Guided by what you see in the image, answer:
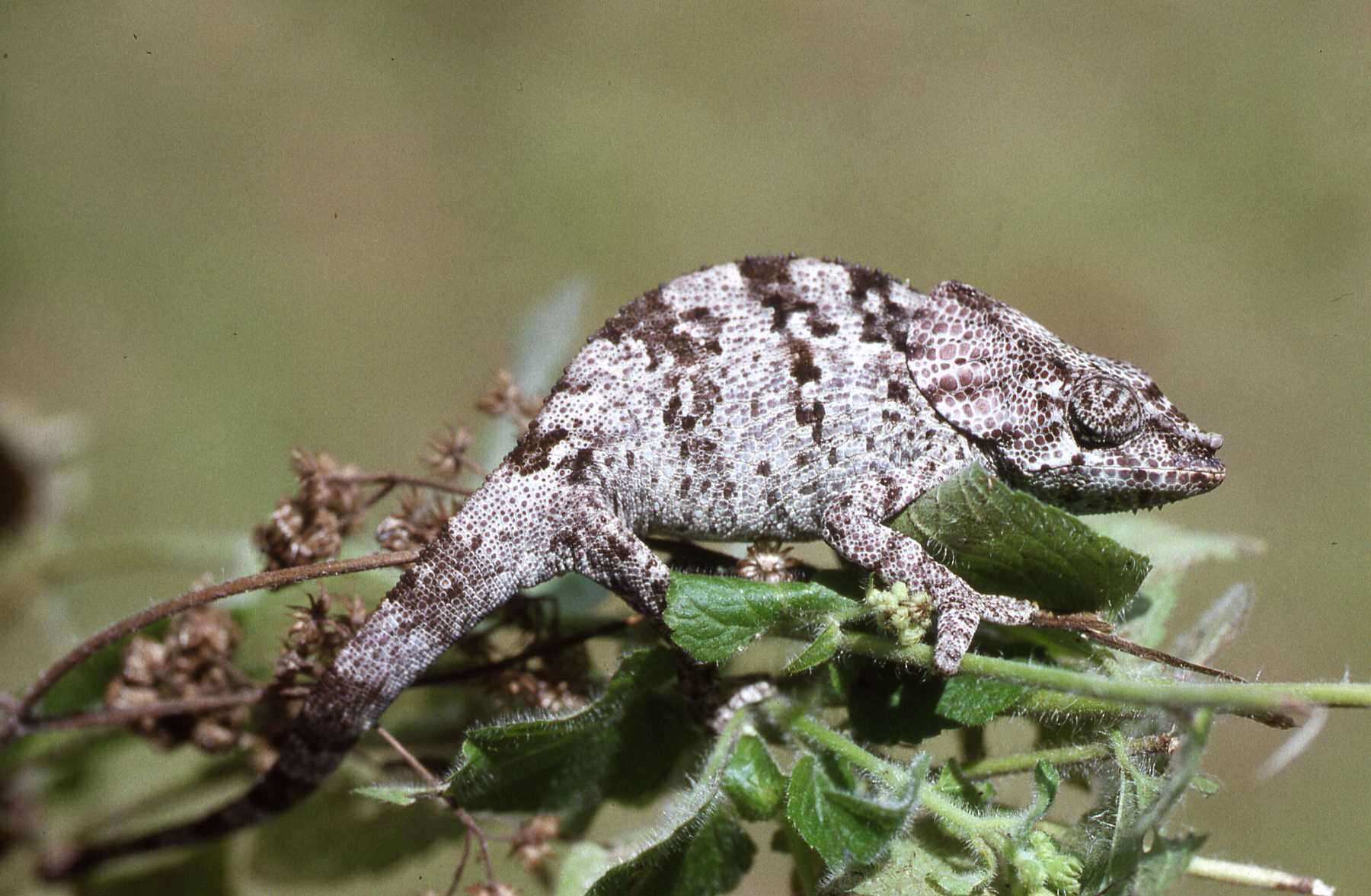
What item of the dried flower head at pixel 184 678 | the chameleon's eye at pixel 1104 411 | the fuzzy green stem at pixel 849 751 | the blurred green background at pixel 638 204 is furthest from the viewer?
the blurred green background at pixel 638 204

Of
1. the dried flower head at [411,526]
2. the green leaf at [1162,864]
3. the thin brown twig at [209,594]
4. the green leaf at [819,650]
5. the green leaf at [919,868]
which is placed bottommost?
the green leaf at [1162,864]

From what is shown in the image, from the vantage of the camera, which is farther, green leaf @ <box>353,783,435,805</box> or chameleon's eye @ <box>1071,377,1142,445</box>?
chameleon's eye @ <box>1071,377,1142,445</box>

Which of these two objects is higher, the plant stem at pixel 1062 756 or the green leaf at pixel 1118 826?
the plant stem at pixel 1062 756

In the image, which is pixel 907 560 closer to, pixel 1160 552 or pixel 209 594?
pixel 1160 552

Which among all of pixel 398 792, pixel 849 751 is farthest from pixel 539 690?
pixel 849 751

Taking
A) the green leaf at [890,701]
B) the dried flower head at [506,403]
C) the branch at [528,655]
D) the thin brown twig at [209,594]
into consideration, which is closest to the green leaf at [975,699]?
the green leaf at [890,701]

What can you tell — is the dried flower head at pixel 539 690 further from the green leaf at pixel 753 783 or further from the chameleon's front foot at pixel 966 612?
the chameleon's front foot at pixel 966 612

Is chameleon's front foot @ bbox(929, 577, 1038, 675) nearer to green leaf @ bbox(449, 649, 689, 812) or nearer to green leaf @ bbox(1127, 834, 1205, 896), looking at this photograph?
green leaf @ bbox(1127, 834, 1205, 896)

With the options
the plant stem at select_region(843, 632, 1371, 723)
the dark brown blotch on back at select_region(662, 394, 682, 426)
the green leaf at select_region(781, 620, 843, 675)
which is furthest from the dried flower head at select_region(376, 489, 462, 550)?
the plant stem at select_region(843, 632, 1371, 723)
